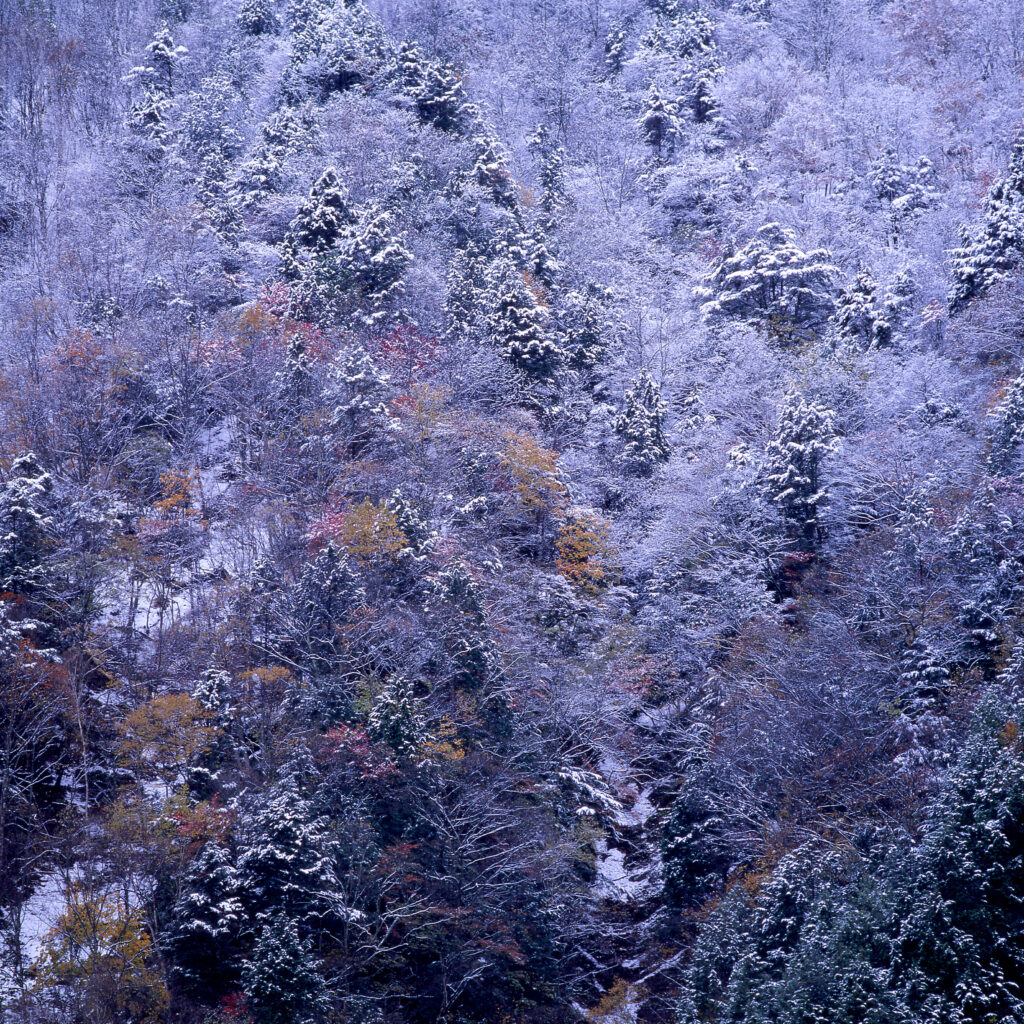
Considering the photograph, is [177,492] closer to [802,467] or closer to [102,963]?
[102,963]

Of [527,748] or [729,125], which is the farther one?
[729,125]

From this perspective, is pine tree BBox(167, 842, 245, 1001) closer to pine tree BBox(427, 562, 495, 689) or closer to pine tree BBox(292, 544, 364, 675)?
pine tree BBox(292, 544, 364, 675)

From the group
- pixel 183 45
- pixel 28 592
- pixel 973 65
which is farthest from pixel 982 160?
pixel 183 45

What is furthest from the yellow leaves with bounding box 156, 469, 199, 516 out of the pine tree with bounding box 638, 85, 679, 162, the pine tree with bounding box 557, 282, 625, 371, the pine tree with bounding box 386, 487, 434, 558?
the pine tree with bounding box 638, 85, 679, 162

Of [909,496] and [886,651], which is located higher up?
[909,496]

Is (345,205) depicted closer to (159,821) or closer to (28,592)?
(28,592)

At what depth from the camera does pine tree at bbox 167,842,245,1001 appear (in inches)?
667

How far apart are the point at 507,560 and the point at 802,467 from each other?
8.72 m

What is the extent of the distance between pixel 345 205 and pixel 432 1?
109ft

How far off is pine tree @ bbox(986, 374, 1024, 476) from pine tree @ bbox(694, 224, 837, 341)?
1244 centimetres

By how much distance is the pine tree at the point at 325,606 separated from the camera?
2184 centimetres

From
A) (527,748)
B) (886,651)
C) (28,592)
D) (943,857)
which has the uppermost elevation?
(943,857)

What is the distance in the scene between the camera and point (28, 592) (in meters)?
22.0

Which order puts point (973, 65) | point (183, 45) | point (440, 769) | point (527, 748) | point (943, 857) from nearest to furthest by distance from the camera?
point (943, 857) → point (440, 769) → point (527, 748) → point (973, 65) → point (183, 45)
